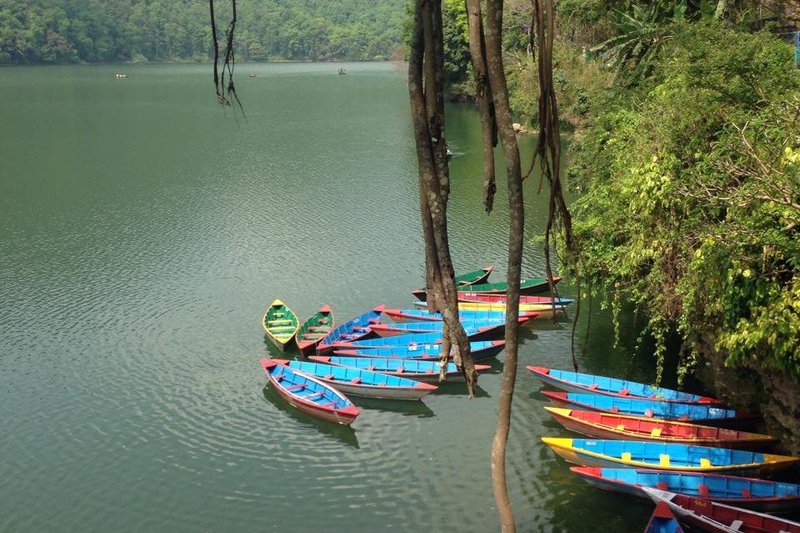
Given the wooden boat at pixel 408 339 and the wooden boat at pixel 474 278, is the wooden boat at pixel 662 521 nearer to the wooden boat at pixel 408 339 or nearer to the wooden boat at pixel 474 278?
the wooden boat at pixel 408 339

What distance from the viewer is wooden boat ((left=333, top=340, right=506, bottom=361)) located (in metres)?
14.4

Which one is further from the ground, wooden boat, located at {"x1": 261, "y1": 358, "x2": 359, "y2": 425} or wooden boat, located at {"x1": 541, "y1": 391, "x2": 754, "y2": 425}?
wooden boat, located at {"x1": 541, "y1": 391, "x2": 754, "y2": 425}

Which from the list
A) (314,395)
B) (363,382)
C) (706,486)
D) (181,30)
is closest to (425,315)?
(363,382)

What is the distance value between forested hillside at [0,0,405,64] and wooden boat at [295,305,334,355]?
5902 centimetres

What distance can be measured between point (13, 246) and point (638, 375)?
16295 mm

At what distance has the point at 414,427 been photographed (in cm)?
1245

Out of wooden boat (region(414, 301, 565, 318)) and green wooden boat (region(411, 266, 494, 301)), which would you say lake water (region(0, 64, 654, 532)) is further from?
green wooden boat (region(411, 266, 494, 301))

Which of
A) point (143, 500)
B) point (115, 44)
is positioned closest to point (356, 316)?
point (143, 500)

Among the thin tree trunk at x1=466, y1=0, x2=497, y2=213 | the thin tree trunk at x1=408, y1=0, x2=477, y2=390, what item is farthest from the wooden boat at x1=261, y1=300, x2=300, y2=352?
the thin tree trunk at x1=466, y1=0, x2=497, y2=213

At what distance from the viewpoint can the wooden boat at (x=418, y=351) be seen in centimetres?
1440

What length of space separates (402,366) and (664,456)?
4931 mm

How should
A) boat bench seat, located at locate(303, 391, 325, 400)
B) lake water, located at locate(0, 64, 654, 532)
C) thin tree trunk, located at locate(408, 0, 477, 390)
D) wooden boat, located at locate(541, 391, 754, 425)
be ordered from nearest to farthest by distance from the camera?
thin tree trunk, located at locate(408, 0, 477, 390)
lake water, located at locate(0, 64, 654, 532)
wooden boat, located at locate(541, 391, 754, 425)
boat bench seat, located at locate(303, 391, 325, 400)

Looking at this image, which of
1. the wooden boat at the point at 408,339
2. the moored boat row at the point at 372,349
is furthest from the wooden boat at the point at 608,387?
the wooden boat at the point at 408,339

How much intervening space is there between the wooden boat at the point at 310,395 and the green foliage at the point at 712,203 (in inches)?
170
